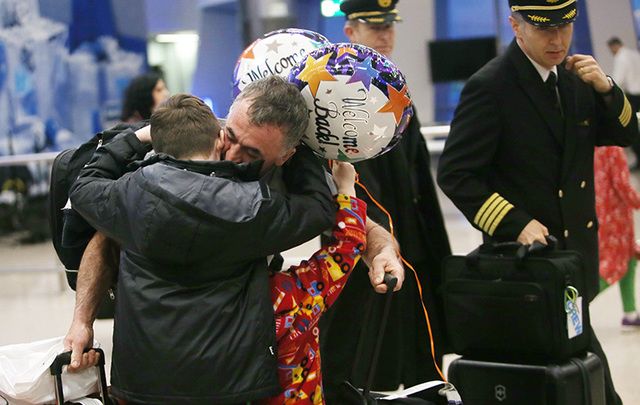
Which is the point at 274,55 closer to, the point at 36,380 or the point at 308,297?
the point at 308,297

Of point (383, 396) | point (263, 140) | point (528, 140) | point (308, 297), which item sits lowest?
point (383, 396)

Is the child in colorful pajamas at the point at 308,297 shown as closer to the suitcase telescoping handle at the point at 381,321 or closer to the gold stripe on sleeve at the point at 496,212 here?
the suitcase telescoping handle at the point at 381,321

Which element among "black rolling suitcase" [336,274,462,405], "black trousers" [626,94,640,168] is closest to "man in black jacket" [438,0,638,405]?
"black rolling suitcase" [336,274,462,405]

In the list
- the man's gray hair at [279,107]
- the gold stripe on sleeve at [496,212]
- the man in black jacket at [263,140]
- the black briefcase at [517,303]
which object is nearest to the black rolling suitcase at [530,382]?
the black briefcase at [517,303]

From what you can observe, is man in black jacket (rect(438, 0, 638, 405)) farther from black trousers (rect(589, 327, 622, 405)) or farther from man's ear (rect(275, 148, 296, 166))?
man's ear (rect(275, 148, 296, 166))

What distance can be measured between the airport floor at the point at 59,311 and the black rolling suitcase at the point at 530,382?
1.23 metres

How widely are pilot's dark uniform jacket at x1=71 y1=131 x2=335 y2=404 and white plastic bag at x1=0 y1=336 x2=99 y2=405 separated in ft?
0.74

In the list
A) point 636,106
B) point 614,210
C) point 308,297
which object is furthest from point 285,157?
point 636,106

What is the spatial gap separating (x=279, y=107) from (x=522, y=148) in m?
1.36

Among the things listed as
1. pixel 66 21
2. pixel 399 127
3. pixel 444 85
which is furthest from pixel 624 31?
pixel 399 127

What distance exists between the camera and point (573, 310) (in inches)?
119

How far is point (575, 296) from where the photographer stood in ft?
9.98

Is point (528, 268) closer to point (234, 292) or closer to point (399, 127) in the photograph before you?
point (399, 127)

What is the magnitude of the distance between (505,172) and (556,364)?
67 centimetres
